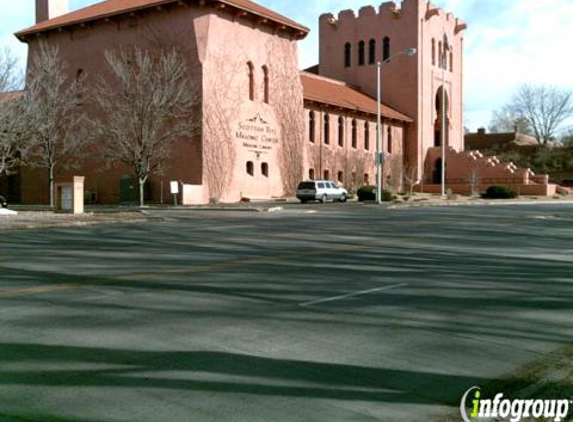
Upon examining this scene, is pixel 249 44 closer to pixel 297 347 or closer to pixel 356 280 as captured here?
pixel 356 280

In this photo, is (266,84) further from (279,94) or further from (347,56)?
(347,56)

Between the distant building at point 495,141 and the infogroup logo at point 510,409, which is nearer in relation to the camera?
the infogroup logo at point 510,409

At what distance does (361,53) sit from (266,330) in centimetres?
6210

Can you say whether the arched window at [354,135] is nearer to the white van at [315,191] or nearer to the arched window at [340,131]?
the arched window at [340,131]

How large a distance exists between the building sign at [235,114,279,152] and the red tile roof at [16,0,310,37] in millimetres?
7240

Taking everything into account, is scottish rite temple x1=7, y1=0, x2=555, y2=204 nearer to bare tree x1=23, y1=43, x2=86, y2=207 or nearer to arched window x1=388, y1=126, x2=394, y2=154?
arched window x1=388, y1=126, x2=394, y2=154

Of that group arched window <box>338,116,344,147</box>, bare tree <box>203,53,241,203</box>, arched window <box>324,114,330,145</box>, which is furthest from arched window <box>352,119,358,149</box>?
bare tree <box>203,53,241,203</box>

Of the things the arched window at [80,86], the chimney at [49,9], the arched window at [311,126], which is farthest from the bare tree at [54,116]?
the arched window at [311,126]

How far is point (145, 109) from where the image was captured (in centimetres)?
3959

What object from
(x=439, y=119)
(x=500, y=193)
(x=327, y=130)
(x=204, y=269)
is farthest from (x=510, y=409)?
(x=439, y=119)

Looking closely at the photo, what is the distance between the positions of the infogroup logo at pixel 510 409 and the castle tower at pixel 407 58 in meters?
59.8

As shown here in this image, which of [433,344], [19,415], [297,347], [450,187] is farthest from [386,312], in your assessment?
[450,187]

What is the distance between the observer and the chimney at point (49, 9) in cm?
5462

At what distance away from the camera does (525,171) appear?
2491 inches
